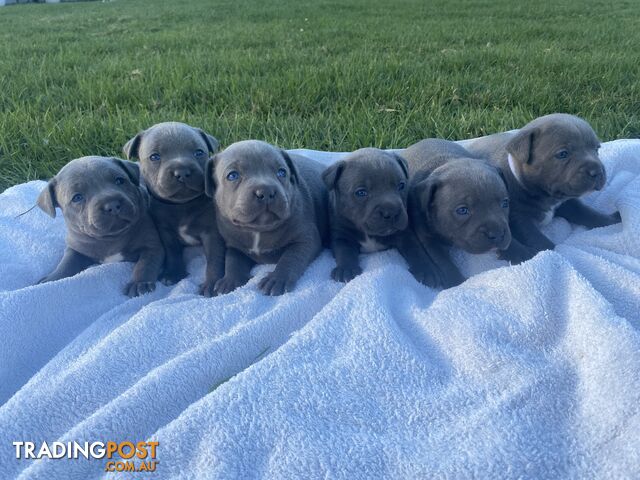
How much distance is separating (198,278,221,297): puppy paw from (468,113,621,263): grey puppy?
1755 millimetres

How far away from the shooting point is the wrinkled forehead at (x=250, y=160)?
3.69m

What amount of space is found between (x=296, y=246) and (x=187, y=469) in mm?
1835

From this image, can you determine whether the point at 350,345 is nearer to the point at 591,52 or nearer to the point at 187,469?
the point at 187,469

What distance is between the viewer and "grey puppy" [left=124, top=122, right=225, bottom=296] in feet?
12.7

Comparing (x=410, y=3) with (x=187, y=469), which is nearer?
(x=187, y=469)

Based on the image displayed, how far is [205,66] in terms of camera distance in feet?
26.8

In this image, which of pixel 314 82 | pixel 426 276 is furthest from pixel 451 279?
pixel 314 82

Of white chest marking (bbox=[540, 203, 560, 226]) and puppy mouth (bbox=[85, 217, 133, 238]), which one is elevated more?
puppy mouth (bbox=[85, 217, 133, 238])

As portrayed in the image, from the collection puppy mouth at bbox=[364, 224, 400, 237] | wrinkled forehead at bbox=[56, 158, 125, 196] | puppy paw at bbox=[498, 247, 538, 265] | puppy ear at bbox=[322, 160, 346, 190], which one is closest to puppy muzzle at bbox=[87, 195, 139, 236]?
wrinkled forehead at bbox=[56, 158, 125, 196]

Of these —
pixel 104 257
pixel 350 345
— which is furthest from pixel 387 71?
pixel 350 345

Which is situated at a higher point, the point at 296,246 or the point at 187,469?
the point at 187,469

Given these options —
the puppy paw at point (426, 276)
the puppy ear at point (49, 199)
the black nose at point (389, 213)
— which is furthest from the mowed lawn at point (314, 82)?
the puppy paw at point (426, 276)

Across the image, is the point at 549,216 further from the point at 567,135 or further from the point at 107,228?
the point at 107,228

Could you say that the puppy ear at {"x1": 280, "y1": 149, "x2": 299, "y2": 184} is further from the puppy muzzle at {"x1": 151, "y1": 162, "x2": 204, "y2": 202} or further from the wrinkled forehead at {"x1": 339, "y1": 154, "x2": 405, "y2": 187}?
the puppy muzzle at {"x1": 151, "y1": 162, "x2": 204, "y2": 202}
